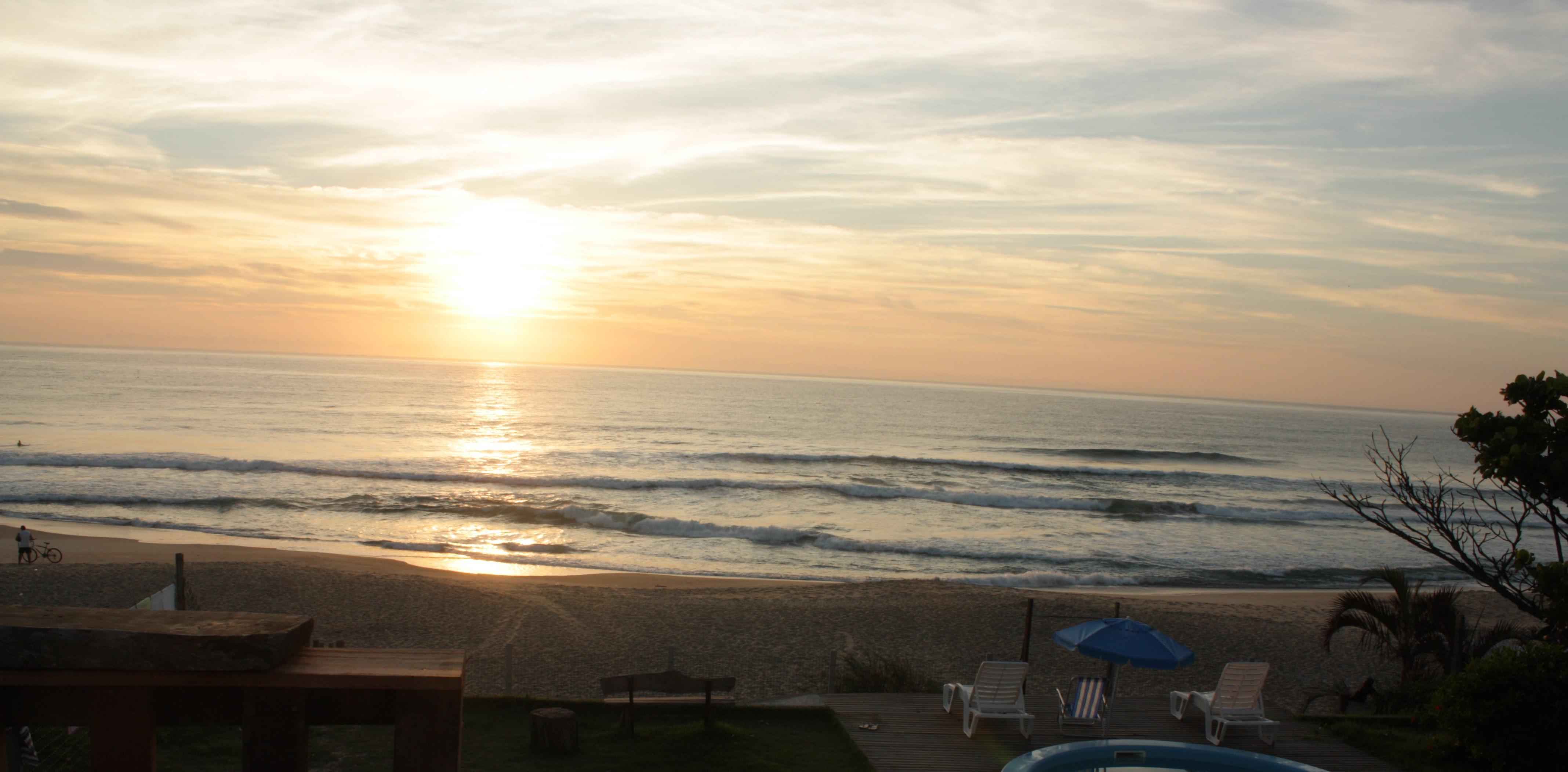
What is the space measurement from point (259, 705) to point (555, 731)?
6.56 metres

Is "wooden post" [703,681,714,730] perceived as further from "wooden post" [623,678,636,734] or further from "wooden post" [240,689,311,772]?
"wooden post" [240,689,311,772]

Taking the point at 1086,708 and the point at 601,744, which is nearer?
the point at 601,744

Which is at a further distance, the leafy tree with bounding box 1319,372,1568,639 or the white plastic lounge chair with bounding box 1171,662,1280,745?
the white plastic lounge chair with bounding box 1171,662,1280,745

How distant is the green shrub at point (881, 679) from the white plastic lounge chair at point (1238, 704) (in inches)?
139

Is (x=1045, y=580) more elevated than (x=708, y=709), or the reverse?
(x=708, y=709)

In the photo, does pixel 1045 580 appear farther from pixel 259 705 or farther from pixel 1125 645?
pixel 259 705

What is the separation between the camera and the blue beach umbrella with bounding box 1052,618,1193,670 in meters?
9.55

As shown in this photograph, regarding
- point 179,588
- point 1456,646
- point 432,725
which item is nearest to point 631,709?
point 179,588

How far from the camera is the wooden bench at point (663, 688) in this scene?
9445mm

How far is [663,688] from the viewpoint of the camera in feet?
31.8

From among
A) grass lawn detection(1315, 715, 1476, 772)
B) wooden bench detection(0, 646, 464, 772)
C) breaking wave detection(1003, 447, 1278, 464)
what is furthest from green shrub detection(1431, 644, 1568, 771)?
breaking wave detection(1003, 447, 1278, 464)

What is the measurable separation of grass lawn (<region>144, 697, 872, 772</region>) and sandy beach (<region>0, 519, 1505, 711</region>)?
2797mm

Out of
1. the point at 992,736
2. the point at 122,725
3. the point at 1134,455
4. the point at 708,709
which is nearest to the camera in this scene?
the point at 122,725

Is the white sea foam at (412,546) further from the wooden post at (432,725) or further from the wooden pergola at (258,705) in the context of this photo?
the wooden post at (432,725)
